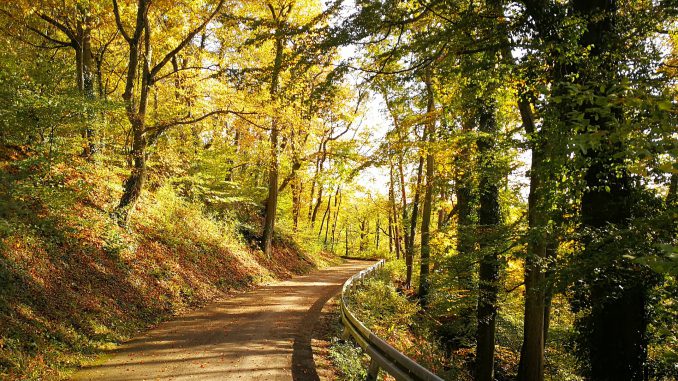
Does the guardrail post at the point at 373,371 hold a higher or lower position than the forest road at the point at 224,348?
higher

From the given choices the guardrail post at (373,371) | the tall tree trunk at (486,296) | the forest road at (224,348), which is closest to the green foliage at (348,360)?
the forest road at (224,348)

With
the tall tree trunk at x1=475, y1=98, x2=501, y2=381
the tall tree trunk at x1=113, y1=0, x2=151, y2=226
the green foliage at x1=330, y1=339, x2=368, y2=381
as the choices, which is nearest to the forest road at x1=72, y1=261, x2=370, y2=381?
the green foliage at x1=330, y1=339, x2=368, y2=381

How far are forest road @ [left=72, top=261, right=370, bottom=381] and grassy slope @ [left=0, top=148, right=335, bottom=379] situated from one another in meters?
0.64

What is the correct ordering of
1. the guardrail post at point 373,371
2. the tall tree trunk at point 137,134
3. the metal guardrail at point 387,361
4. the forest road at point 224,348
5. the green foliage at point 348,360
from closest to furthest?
1. the metal guardrail at point 387,361
2. the guardrail post at point 373,371
3. the forest road at point 224,348
4. the green foliage at point 348,360
5. the tall tree trunk at point 137,134

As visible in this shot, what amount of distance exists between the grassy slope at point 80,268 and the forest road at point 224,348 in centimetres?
64

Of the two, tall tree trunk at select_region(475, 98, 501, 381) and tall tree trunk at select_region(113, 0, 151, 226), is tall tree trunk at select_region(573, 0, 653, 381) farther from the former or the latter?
tall tree trunk at select_region(113, 0, 151, 226)

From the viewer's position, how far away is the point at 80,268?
9.41 m

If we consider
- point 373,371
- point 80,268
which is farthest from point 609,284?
point 80,268

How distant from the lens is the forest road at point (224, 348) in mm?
6445

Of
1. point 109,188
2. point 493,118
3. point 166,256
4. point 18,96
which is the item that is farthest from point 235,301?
point 493,118

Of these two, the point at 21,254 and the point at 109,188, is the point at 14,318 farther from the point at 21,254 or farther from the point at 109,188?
the point at 109,188

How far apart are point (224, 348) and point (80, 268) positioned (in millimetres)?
4437

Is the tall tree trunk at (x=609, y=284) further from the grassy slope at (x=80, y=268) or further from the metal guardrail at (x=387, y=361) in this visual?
the grassy slope at (x=80, y=268)

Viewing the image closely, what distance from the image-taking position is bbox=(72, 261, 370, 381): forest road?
254 inches
